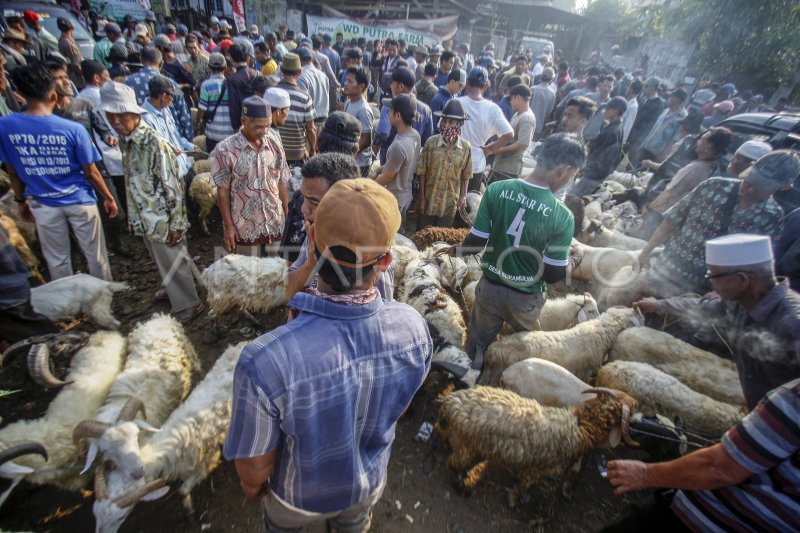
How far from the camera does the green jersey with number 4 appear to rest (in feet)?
8.86

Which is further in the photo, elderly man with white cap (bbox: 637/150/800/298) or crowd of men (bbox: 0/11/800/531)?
elderly man with white cap (bbox: 637/150/800/298)

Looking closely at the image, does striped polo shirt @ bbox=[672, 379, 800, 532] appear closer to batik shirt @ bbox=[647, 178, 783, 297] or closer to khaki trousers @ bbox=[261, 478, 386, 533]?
khaki trousers @ bbox=[261, 478, 386, 533]

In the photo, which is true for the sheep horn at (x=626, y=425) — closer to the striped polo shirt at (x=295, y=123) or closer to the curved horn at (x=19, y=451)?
the curved horn at (x=19, y=451)

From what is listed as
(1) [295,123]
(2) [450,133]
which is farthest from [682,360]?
(1) [295,123]

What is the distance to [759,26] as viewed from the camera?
53.0 ft

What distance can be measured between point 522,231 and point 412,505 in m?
2.34

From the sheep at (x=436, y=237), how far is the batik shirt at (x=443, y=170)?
0.28 metres

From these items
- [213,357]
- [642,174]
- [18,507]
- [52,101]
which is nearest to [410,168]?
[213,357]

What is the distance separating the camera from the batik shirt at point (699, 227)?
10.8 ft

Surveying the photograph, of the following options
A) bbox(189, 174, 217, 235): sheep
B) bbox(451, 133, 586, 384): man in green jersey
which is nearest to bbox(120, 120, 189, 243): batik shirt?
bbox(189, 174, 217, 235): sheep

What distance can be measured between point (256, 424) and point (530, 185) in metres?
2.41

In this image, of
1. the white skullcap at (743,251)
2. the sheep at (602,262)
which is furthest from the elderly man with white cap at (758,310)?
the sheep at (602,262)

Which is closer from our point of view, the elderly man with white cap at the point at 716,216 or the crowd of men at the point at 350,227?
the crowd of men at the point at 350,227

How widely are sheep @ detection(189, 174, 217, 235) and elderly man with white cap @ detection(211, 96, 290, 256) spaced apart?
2044 millimetres
